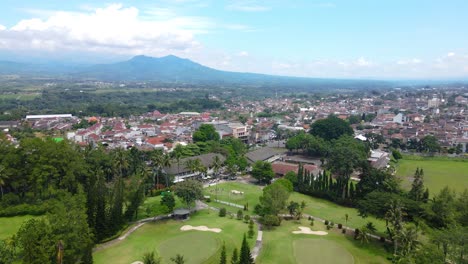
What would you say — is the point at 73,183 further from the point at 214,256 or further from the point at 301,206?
the point at 301,206

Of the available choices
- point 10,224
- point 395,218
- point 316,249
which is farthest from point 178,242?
point 395,218

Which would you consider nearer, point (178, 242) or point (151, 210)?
point (178, 242)

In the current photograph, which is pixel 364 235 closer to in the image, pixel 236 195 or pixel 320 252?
pixel 320 252

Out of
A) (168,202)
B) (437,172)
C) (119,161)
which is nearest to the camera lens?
(168,202)

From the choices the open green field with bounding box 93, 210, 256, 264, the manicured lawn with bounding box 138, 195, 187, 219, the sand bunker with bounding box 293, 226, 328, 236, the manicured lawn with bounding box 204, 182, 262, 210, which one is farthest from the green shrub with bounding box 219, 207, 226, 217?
the sand bunker with bounding box 293, 226, 328, 236

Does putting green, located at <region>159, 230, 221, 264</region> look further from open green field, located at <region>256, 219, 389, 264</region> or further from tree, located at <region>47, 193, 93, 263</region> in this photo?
tree, located at <region>47, 193, 93, 263</region>

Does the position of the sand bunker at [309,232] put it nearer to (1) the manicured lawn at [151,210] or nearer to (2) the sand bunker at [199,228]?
(2) the sand bunker at [199,228]
